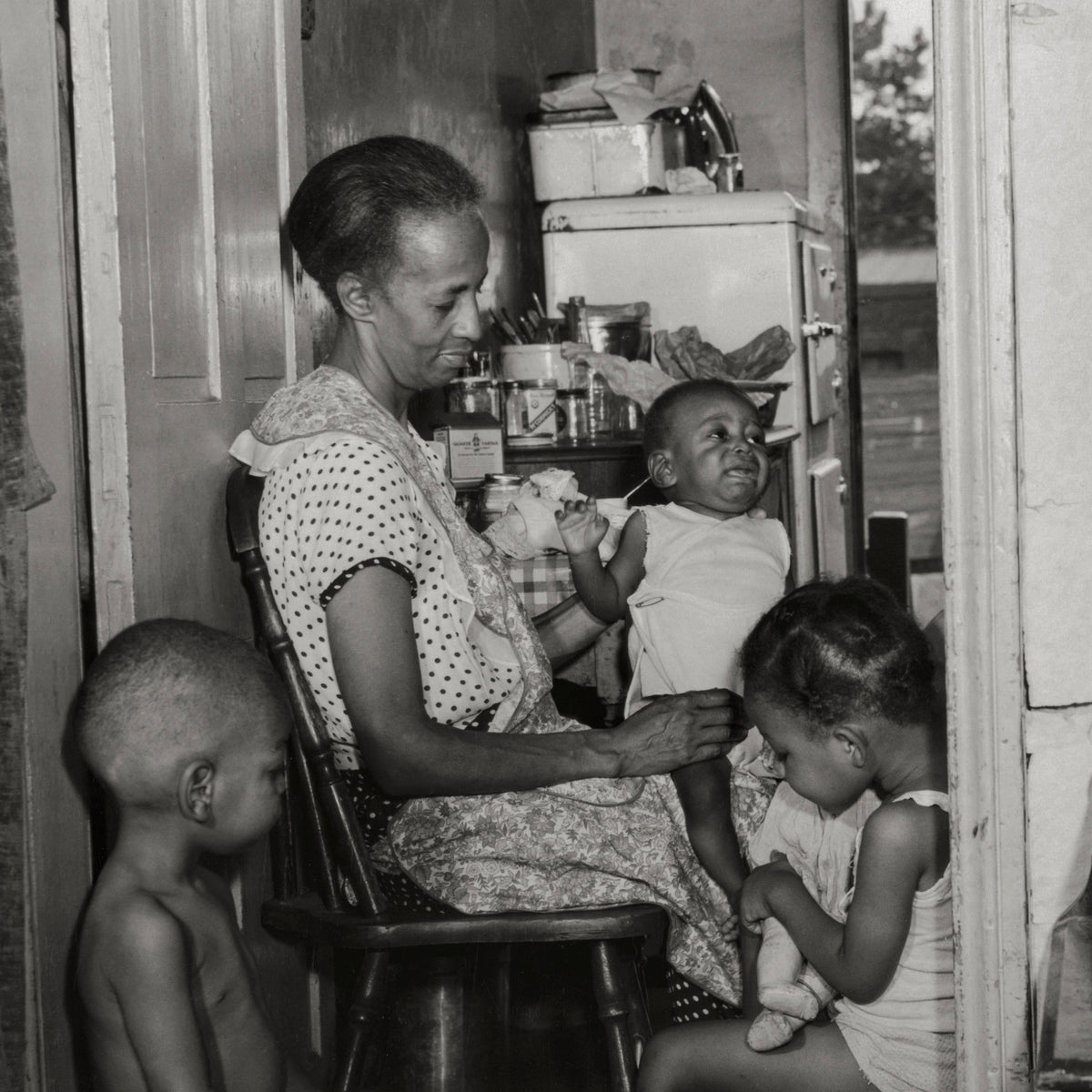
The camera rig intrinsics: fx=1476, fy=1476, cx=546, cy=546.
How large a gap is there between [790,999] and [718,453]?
1.29m

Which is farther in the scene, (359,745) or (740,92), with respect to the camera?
(740,92)

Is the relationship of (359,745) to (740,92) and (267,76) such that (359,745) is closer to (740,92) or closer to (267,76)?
(267,76)

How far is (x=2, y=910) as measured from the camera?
1562 mm

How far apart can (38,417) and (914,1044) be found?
1294 millimetres

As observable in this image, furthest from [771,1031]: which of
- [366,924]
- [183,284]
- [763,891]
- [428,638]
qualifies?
[183,284]

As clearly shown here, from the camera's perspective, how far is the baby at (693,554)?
2.83m

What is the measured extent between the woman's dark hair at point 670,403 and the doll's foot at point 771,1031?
135 centimetres

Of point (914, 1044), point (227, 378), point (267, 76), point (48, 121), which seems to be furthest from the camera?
point (267, 76)

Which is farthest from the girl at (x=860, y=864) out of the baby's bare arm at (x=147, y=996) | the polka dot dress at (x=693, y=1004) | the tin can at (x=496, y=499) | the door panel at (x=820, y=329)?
the door panel at (x=820, y=329)

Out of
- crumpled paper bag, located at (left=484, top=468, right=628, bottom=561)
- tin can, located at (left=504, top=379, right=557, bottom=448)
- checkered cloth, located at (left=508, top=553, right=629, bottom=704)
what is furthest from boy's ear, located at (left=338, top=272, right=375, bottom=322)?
tin can, located at (left=504, top=379, right=557, bottom=448)

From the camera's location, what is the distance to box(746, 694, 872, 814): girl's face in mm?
1871

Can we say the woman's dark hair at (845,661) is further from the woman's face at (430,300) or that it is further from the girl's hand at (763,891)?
the woman's face at (430,300)

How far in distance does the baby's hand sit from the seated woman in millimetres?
503

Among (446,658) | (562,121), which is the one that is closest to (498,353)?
(562,121)
